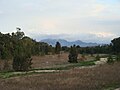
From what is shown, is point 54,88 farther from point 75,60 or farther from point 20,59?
point 75,60

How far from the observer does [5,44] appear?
2995 inches

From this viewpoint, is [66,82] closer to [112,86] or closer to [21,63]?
[112,86]

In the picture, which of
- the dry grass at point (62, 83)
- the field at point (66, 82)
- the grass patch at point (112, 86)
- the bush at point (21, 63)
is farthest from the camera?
the bush at point (21, 63)

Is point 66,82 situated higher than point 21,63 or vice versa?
point 21,63

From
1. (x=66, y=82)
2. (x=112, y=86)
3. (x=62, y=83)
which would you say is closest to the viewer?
(x=112, y=86)

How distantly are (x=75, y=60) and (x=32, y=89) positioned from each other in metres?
44.5

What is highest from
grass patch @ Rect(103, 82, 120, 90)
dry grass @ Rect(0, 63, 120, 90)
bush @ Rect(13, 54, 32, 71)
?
bush @ Rect(13, 54, 32, 71)

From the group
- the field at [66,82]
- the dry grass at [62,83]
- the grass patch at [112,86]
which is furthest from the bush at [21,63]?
the grass patch at [112,86]

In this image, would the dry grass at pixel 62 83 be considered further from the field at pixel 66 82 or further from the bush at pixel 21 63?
the bush at pixel 21 63

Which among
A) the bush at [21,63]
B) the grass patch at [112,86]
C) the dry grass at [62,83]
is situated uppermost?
the bush at [21,63]

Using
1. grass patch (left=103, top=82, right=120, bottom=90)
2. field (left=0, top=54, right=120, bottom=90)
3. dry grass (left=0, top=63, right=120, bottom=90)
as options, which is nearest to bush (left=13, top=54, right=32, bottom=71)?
field (left=0, top=54, right=120, bottom=90)

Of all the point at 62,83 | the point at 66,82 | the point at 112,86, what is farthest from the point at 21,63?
the point at 112,86

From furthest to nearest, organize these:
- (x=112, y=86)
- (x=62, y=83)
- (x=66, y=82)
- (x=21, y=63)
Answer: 1. (x=21, y=63)
2. (x=66, y=82)
3. (x=62, y=83)
4. (x=112, y=86)

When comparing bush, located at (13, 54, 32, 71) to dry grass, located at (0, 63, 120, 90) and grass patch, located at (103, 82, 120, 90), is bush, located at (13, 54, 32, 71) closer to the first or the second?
dry grass, located at (0, 63, 120, 90)
